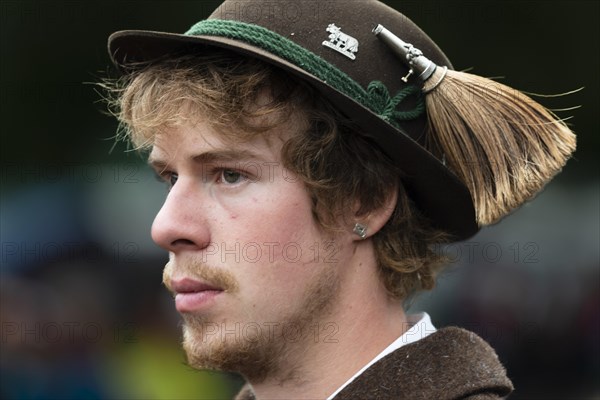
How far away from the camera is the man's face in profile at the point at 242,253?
2.56m

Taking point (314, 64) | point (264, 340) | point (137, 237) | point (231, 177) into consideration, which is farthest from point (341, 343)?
point (137, 237)

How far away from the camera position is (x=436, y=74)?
9.04 feet

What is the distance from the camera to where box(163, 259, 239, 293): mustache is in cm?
256

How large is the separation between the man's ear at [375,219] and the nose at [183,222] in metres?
0.45

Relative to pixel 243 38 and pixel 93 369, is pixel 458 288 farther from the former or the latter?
pixel 243 38

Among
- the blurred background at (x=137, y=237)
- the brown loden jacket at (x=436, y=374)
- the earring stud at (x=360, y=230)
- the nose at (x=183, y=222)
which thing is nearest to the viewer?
the brown loden jacket at (x=436, y=374)

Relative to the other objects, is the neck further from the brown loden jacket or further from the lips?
the lips

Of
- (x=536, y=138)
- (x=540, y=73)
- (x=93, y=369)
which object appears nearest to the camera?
(x=536, y=138)

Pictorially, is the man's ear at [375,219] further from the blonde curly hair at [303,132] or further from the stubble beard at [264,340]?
the stubble beard at [264,340]

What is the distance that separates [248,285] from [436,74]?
807mm

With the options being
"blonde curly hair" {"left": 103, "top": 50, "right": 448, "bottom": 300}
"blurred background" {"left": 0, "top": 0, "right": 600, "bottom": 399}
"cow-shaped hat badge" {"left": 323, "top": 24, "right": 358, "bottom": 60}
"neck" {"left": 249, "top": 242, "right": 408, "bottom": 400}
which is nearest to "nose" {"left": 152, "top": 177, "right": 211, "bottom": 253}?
"blonde curly hair" {"left": 103, "top": 50, "right": 448, "bottom": 300}

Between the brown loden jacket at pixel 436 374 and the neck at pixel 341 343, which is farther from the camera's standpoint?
the neck at pixel 341 343

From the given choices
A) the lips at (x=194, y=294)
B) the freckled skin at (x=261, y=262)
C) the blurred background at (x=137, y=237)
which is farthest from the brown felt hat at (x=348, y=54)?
the blurred background at (x=137, y=237)

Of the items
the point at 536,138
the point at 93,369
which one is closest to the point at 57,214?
the point at 93,369
